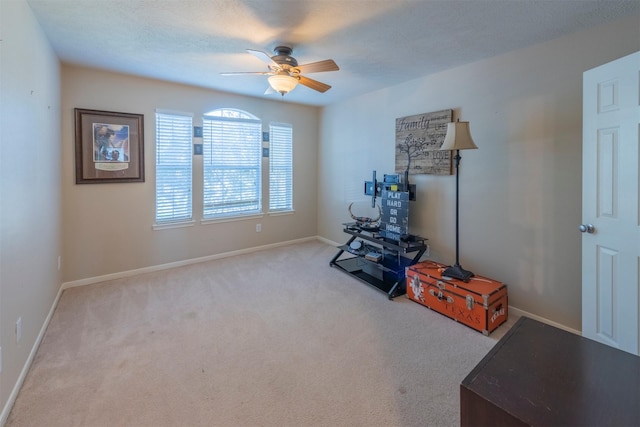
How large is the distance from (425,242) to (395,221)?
47cm

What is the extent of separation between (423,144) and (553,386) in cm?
286

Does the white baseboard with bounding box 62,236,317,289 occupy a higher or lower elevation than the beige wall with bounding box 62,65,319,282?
lower

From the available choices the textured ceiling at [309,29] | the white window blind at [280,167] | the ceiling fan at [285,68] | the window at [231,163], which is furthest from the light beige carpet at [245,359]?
the textured ceiling at [309,29]

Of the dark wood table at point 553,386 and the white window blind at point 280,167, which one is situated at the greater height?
the white window blind at point 280,167

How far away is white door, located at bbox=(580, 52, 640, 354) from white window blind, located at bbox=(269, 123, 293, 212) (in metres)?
3.84

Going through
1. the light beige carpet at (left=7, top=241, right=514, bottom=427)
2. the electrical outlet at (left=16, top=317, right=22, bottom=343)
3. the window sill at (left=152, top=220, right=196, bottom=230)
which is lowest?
the light beige carpet at (left=7, top=241, right=514, bottom=427)

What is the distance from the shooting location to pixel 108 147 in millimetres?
3494

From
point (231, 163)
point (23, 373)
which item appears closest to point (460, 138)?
point (231, 163)

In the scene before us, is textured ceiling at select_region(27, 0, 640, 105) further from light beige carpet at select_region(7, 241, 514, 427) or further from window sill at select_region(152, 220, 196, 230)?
light beige carpet at select_region(7, 241, 514, 427)

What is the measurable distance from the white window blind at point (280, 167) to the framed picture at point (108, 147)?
1870mm

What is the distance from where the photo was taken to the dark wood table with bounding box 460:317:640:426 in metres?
0.95

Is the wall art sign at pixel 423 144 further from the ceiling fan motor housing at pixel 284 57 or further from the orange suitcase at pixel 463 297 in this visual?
the ceiling fan motor housing at pixel 284 57

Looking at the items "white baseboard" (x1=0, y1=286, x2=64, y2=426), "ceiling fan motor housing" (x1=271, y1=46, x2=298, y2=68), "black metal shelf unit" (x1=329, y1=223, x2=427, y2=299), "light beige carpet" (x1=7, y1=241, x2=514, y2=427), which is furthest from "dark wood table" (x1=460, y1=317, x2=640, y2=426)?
"ceiling fan motor housing" (x1=271, y1=46, x2=298, y2=68)

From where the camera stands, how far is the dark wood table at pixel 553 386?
947mm
